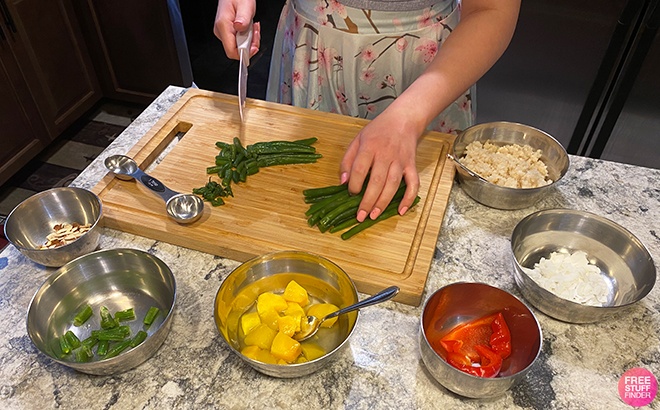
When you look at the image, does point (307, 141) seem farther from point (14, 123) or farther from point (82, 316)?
point (14, 123)

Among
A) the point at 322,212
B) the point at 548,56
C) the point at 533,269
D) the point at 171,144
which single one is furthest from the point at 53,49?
the point at 533,269

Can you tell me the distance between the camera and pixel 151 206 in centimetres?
156

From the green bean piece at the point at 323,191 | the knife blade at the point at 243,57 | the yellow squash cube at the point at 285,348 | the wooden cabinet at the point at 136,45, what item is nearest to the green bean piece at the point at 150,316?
the yellow squash cube at the point at 285,348

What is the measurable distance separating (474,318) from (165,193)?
3.23ft

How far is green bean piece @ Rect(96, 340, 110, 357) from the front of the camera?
1.17 meters

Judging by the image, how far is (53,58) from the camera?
3.57m

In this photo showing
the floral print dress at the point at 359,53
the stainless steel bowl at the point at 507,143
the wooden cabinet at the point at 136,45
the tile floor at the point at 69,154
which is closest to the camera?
the stainless steel bowl at the point at 507,143

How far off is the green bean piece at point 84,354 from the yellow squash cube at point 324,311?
52 centimetres

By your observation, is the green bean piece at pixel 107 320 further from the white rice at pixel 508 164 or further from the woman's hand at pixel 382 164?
the white rice at pixel 508 164

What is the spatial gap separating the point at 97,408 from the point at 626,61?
3252 millimetres

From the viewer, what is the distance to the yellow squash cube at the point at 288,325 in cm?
116

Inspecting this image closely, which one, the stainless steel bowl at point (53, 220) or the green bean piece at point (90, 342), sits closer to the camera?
the green bean piece at point (90, 342)

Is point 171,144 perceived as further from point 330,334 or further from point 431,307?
point 431,307

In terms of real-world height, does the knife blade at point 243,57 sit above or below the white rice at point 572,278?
above
